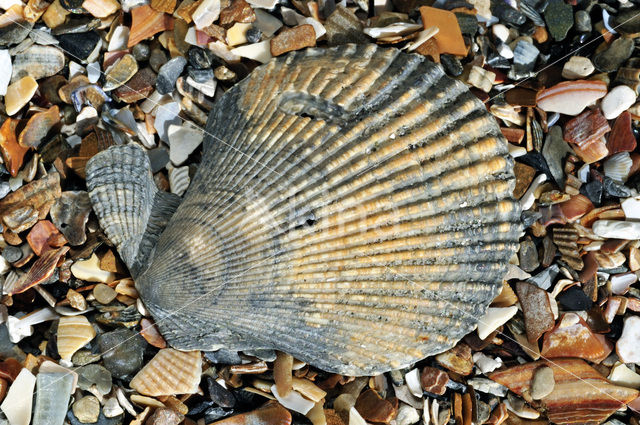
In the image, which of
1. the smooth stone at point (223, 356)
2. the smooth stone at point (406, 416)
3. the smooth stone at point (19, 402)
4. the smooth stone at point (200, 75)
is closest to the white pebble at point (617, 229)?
the smooth stone at point (406, 416)

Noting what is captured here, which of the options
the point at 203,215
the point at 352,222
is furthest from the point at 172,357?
the point at 352,222

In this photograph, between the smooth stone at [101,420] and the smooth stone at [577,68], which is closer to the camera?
the smooth stone at [101,420]

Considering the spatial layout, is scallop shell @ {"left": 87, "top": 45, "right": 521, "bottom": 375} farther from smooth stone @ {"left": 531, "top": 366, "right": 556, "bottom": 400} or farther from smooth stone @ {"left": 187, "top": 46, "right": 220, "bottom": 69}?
smooth stone @ {"left": 531, "top": 366, "right": 556, "bottom": 400}

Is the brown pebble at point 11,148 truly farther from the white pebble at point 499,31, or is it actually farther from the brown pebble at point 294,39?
the white pebble at point 499,31

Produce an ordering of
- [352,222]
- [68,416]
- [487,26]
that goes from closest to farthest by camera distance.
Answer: [352,222] → [68,416] → [487,26]

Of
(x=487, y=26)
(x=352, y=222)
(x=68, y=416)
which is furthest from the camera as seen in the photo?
(x=487, y=26)

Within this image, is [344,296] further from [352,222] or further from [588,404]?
[588,404]
